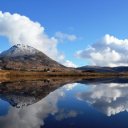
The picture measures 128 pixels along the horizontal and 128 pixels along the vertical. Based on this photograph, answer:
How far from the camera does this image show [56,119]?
34188 millimetres

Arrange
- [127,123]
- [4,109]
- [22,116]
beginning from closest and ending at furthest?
[127,123]
[22,116]
[4,109]

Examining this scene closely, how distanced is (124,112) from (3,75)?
130600mm

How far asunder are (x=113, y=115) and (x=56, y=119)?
24.4 ft

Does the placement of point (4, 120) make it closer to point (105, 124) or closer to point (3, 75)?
point (105, 124)

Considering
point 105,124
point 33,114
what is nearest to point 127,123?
point 105,124

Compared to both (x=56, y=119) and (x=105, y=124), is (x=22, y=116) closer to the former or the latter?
(x=56, y=119)

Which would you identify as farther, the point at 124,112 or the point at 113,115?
the point at 124,112

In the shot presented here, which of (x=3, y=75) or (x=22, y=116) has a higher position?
(x=3, y=75)

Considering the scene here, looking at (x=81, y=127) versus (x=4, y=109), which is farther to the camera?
(x=4, y=109)

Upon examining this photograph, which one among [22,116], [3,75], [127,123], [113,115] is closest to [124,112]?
[113,115]

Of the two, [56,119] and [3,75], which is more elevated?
[3,75]

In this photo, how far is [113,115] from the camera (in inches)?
1494

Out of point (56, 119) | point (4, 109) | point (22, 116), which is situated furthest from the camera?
point (4, 109)

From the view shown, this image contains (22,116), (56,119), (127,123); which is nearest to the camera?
(127,123)
